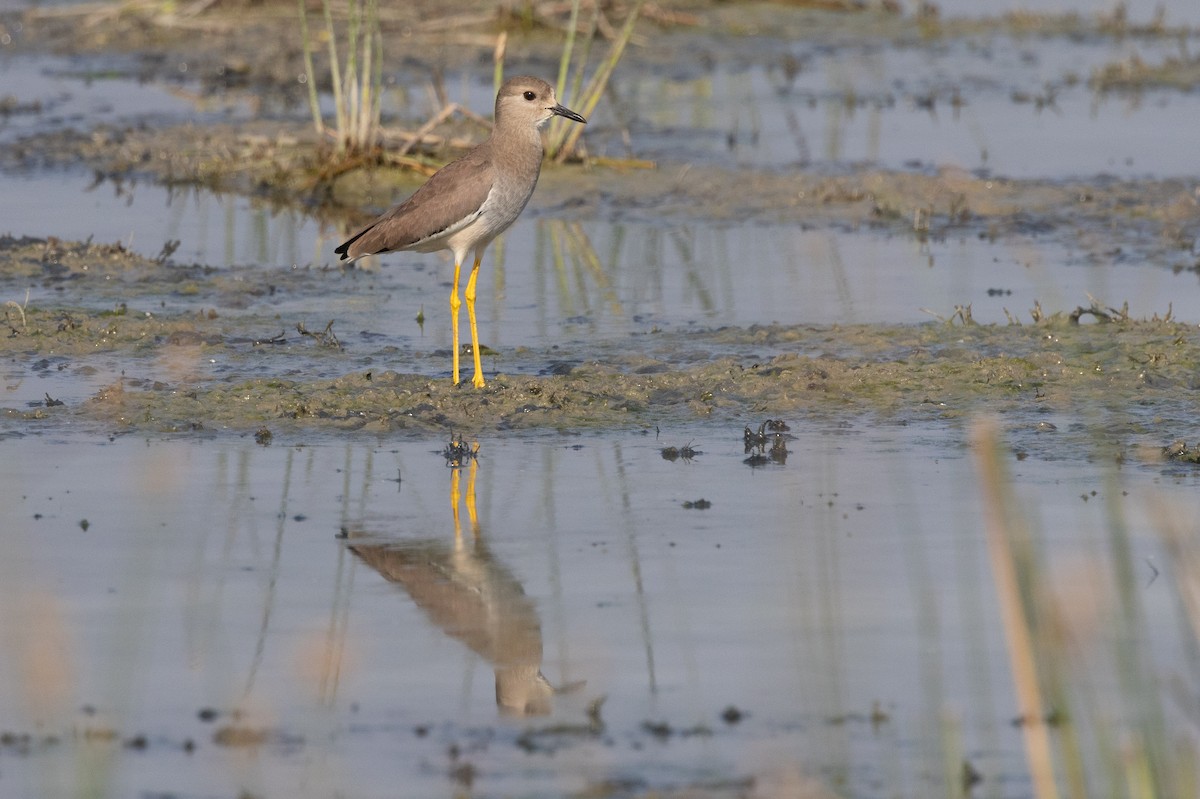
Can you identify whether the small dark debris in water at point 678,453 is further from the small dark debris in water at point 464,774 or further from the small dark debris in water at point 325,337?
the small dark debris in water at point 464,774

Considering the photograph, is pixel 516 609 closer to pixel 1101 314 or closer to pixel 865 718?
pixel 865 718

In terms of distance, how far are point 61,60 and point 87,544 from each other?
13747mm

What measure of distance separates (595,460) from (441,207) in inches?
72.0

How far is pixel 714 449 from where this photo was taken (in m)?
7.09

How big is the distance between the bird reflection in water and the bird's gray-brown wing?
7.69ft

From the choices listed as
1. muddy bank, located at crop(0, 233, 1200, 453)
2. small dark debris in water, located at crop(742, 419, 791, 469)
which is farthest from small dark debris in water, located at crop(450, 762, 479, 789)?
muddy bank, located at crop(0, 233, 1200, 453)

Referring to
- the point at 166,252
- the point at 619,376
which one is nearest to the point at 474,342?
the point at 619,376

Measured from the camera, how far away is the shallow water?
4.32 metres

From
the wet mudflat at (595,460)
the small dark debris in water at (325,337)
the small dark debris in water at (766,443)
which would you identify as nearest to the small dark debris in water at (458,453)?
the wet mudflat at (595,460)

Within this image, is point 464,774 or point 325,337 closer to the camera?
point 464,774

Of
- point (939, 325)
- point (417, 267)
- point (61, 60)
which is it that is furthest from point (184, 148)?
point (939, 325)

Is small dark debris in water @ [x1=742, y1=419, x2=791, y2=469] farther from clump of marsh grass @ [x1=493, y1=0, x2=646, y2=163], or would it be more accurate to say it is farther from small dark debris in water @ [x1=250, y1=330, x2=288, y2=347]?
clump of marsh grass @ [x1=493, y1=0, x2=646, y2=163]

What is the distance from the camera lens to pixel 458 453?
6891 mm

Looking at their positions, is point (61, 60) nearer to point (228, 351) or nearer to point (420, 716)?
point (228, 351)
